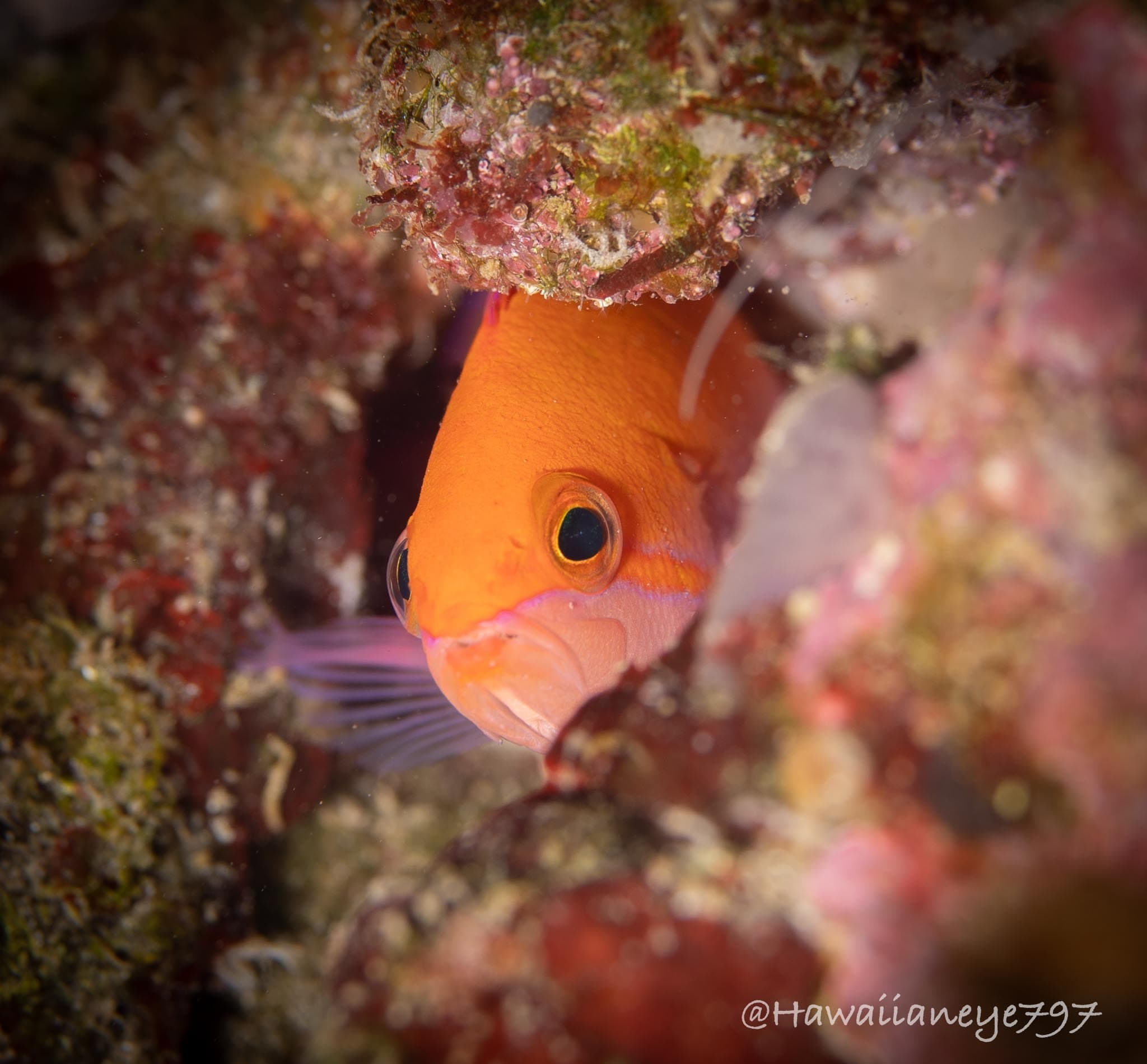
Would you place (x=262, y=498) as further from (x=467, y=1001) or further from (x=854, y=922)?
(x=854, y=922)

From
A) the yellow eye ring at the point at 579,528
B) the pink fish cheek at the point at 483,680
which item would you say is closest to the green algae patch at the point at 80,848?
the pink fish cheek at the point at 483,680

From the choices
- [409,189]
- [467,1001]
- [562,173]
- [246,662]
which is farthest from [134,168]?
[467,1001]

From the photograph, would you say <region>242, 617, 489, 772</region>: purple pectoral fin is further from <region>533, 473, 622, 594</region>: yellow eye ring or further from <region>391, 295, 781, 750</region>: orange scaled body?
<region>533, 473, 622, 594</region>: yellow eye ring

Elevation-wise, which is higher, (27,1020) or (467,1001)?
(467,1001)

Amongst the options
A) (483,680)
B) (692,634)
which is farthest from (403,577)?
(692,634)

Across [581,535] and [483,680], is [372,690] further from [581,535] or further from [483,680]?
[581,535]

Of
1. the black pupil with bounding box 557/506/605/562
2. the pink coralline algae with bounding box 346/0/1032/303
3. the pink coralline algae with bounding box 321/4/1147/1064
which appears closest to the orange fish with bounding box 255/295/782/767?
the black pupil with bounding box 557/506/605/562

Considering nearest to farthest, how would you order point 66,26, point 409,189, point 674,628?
point 409,189 → point 674,628 → point 66,26

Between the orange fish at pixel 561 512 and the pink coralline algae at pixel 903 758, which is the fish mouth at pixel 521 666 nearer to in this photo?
the orange fish at pixel 561 512
